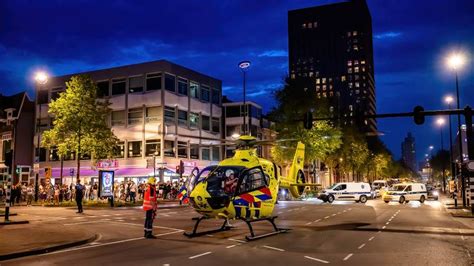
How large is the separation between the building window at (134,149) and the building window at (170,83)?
7333 mm

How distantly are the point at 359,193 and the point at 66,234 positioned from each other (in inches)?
1379

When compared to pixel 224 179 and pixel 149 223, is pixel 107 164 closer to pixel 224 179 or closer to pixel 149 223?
pixel 149 223

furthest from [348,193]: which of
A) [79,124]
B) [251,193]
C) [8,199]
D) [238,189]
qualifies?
[8,199]

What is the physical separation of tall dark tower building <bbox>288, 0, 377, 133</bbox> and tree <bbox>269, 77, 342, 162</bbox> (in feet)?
424

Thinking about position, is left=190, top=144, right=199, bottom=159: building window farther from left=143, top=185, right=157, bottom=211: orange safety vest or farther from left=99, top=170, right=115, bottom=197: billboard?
left=143, top=185, right=157, bottom=211: orange safety vest

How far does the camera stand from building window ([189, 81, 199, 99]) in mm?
58469

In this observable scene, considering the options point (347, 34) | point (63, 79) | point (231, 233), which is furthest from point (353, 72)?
point (231, 233)

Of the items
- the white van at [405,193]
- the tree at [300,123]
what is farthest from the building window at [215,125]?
the white van at [405,193]

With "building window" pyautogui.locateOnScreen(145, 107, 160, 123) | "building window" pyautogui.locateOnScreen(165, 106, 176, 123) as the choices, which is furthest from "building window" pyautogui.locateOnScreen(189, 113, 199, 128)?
"building window" pyautogui.locateOnScreen(145, 107, 160, 123)

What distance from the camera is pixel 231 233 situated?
1803 centimetres

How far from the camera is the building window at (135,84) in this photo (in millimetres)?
55509

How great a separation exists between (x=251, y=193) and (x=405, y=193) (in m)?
Result: 32.5

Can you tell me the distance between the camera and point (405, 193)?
4503 cm

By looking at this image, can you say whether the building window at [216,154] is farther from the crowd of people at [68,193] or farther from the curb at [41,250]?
the curb at [41,250]
